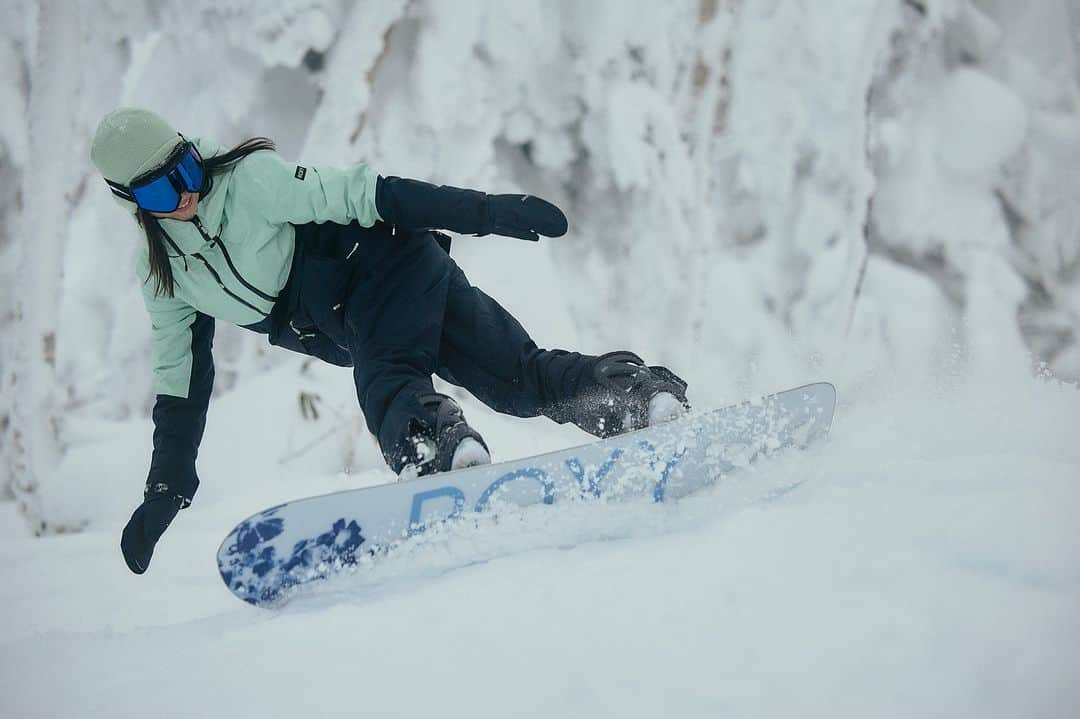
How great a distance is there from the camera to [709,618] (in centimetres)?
133

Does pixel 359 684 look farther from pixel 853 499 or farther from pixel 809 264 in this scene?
pixel 809 264

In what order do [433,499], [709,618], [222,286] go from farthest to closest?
[222,286]
[433,499]
[709,618]

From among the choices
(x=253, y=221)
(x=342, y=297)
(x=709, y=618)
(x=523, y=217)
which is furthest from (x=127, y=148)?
(x=709, y=618)

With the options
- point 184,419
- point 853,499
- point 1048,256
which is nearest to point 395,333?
point 184,419

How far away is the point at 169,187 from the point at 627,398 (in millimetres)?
1431

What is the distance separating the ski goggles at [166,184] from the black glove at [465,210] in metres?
0.52

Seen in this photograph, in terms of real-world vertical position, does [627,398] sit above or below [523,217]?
below

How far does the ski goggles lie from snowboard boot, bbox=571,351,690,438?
4.28ft

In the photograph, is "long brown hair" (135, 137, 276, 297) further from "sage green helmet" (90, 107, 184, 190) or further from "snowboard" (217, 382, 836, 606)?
"snowboard" (217, 382, 836, 606)

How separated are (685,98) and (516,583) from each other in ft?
21.8

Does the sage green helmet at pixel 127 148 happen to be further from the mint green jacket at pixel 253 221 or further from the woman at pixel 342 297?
the mint green jacket at pixel 253 221

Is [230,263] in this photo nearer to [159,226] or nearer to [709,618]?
[159,226]

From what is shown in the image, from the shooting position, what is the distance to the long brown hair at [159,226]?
7.01 ft

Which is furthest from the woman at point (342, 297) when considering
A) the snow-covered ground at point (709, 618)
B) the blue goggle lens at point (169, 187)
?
the snow-covered ground at point (709, 618)
